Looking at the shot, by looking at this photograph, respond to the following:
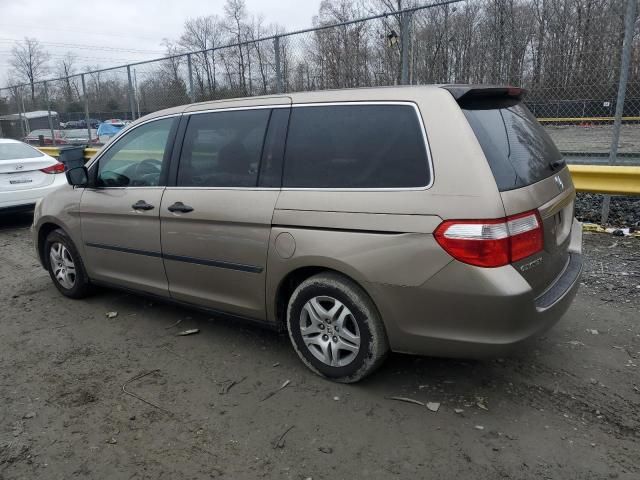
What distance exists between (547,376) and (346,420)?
136 centimetres

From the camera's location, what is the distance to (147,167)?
4.16 m

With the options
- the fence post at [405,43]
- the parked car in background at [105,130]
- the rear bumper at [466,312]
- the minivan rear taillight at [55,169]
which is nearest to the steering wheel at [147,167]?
the rear bumper at [466,312]

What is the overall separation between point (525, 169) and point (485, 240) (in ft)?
2.08

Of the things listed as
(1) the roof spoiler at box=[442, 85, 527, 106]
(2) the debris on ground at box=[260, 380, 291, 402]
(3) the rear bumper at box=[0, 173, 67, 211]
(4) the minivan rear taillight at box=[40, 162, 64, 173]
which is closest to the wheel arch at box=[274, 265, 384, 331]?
(2) the debris on ground at box=[260, 380, 291, 402]

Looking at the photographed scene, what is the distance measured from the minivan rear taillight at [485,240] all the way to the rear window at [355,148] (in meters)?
0.31

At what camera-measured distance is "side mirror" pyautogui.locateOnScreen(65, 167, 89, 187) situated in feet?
14.5

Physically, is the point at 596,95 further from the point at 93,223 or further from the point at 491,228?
the point at 93,223

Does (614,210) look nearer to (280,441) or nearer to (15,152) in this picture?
(280,441)

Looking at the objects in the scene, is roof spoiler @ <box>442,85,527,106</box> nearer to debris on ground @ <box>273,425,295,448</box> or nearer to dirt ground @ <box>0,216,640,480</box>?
dirt ground @ <box>0,216,640,480</box>

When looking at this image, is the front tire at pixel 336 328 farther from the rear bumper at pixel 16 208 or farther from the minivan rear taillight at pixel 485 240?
the rear bumper at pixel 16 208

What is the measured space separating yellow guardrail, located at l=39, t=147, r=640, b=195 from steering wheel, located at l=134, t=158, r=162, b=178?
471cm

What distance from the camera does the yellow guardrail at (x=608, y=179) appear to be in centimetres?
570

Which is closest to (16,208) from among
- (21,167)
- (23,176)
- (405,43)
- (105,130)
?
(23,176)

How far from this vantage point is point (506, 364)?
3404 mm
